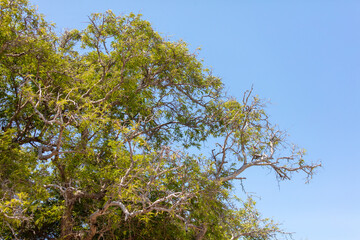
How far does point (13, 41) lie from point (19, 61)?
109cm

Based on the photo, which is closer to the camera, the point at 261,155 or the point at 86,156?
the point at 86,156

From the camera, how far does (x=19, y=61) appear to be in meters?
10.5

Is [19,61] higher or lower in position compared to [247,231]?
higher

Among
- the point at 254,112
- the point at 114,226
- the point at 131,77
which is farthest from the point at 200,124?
the point at 114,226

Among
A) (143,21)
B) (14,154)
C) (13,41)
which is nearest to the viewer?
(14,154)

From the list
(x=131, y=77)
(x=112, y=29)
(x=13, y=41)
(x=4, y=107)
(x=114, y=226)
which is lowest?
(x=114, y=226)

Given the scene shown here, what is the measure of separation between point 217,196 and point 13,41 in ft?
22.0

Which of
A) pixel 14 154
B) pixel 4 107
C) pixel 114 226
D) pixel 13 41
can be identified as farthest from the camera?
pixel 4 107

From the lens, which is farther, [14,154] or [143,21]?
[143,21]

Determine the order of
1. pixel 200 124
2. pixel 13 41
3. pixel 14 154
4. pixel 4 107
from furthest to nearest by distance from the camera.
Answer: pixel 200 124, pixel 4 107, pixel 13 41, pixel 14 154

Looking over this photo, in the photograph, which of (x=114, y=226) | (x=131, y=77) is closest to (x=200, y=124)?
(x=131, y=77)

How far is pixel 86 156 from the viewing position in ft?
35.2

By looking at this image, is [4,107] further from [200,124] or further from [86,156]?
[200,124]

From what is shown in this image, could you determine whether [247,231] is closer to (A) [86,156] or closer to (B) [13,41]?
(A) [86,156]
